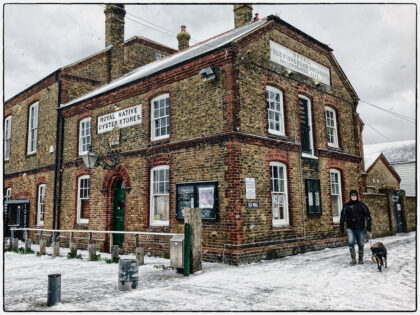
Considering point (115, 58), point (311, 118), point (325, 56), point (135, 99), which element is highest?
point (115, 58)

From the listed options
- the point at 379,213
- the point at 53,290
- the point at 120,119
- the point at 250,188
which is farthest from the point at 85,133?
the point at 379,213

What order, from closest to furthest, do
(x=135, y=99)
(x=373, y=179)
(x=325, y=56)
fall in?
(x=135, y=99), (x=325, y=56), (x=373, y=179)

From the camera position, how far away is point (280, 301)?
5.70 meters

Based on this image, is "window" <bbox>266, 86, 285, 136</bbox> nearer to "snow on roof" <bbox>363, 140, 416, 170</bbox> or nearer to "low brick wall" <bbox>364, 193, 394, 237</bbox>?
"low brick wall" <bbox>364, 193, 394, 237</bbox>

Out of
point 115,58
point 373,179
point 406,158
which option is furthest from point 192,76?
point 406,158

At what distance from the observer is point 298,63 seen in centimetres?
1328

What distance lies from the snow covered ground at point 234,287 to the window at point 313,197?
100 inches

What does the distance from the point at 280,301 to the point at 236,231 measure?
3.92 m

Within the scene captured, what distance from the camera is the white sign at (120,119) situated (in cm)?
1330

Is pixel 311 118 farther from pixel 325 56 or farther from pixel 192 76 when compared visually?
pixel 192 76

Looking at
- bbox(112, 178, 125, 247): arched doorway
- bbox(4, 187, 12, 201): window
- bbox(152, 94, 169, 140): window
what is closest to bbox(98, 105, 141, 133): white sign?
bbox(152, 94, 169, 140): window

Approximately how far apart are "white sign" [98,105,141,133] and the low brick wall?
37.0ft

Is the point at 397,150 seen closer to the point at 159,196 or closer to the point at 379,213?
the point at 379,213

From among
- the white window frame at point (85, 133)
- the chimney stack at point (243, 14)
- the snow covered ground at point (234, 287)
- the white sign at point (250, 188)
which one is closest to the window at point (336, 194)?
the snow covered ground at point (234, 287)
